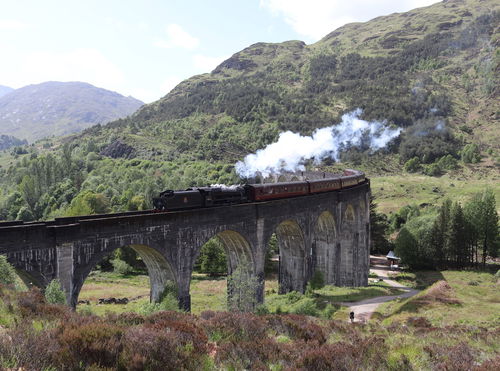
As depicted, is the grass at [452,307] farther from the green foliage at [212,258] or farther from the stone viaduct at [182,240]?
the green foliage at [212,258]

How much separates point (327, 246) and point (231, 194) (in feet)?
57.5

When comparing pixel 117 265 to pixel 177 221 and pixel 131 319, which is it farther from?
pixel 131 319

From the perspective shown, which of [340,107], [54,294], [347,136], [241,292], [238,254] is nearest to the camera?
[54,294]

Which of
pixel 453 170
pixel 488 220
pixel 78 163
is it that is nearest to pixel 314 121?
pixel 453 170

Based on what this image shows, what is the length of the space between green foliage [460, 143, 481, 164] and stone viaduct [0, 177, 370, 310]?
317 ft

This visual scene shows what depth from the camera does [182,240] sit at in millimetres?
21781

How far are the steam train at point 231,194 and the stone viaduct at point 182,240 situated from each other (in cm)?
73

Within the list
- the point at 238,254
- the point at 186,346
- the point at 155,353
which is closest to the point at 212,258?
Result: the point at 238,254

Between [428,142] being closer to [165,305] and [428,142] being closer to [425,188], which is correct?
[425,188]

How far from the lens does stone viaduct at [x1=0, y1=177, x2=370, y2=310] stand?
16.3m

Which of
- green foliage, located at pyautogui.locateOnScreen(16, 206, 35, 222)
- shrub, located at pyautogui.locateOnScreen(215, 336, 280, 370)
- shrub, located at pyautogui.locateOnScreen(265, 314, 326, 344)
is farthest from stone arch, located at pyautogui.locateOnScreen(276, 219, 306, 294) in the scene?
green foliage, located at pyautogui.locateOnScreen(16, 206, 35, 222)

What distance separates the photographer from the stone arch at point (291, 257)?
32.9 metres

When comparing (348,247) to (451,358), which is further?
(348,247)

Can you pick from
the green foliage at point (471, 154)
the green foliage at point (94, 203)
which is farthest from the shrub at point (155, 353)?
the green foliage at point (471, 154)
